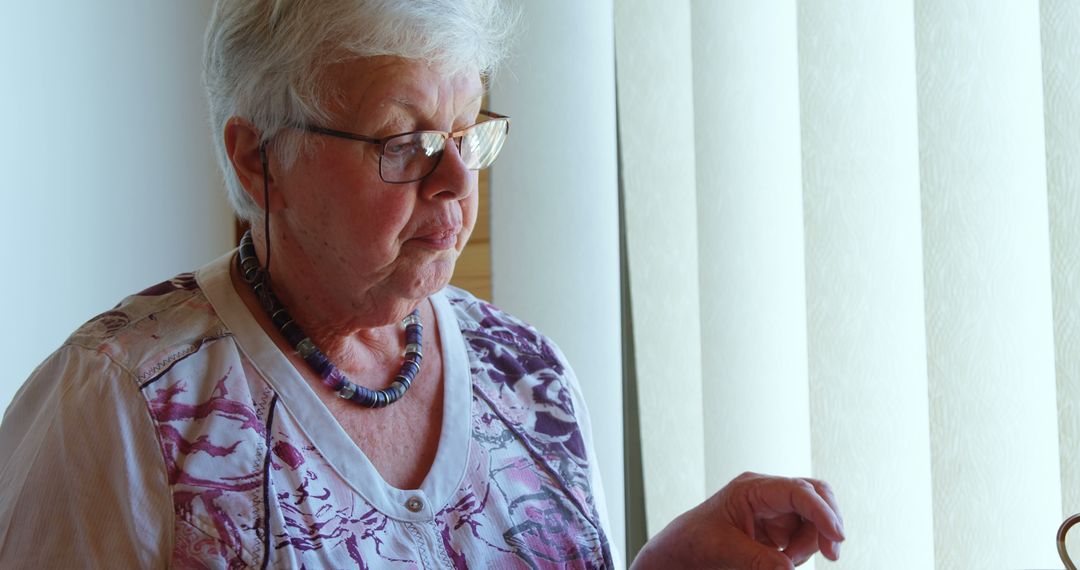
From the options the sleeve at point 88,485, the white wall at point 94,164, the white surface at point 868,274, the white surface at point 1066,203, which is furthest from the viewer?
the white wall at point 94,164

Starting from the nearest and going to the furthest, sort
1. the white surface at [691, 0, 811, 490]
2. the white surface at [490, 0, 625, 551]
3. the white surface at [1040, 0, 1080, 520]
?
1. the white surface at [1040, 0, 1080, 520]
2. the white surface at [691, 0, 811, 490]
3. the white surface at [490, 0, 625, 551]

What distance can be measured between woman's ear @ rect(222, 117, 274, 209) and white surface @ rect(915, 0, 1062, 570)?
2.55ft

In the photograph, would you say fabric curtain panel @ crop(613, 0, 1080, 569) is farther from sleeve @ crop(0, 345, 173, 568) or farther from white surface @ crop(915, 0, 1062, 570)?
sleeve @ crop(0, 345, 173, 568)

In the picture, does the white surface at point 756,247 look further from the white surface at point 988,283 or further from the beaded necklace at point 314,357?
the beaded necklace at point 314,357

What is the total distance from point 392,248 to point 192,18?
4.60 feet

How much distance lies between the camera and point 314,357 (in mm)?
1161

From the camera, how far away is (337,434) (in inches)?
43.9

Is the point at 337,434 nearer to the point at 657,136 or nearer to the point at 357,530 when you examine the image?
the point at 357,530

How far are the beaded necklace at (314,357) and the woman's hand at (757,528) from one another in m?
0.34

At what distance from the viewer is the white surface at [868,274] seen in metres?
1.39

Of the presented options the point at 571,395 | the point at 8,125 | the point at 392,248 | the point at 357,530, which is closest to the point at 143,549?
the point at 357,530

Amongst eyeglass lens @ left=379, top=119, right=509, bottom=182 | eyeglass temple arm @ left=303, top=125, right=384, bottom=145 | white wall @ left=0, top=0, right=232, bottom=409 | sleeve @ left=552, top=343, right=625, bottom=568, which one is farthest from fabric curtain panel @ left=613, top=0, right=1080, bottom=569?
white wall @ left=0, top=0, right=232, bottom=409

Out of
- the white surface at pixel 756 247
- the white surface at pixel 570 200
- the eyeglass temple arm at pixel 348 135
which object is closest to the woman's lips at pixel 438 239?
the eyeglass temple arm at pixel 348 135

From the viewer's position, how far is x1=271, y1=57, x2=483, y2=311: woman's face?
1101mm
